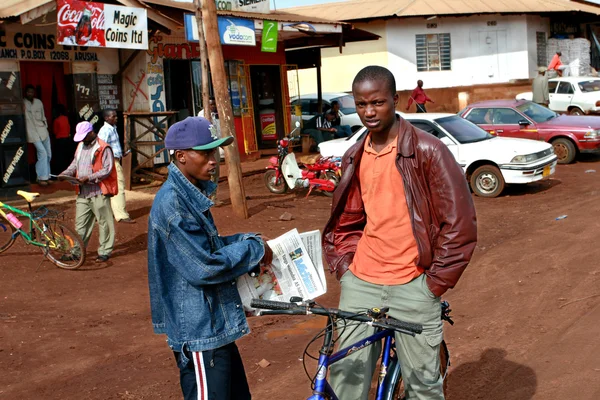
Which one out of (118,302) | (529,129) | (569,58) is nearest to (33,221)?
(118,302)

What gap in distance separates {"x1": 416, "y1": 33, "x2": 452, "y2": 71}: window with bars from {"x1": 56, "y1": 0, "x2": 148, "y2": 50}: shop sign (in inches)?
751

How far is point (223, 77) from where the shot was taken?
12.1 m

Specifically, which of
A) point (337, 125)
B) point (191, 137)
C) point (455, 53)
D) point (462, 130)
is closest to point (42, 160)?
point (462, 130)

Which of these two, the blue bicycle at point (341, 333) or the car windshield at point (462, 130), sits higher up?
the car windshield at point (462, 130)

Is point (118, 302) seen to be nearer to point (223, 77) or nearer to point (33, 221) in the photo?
point (33, 221)

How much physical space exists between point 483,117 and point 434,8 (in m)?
13.8

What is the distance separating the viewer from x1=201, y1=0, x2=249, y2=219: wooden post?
11820 mm

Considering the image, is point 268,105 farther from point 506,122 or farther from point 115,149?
point 115,149

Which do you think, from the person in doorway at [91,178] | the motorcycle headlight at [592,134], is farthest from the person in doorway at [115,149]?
the motorcycle headlight at [592,134]

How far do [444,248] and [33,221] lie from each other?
7.36 metres

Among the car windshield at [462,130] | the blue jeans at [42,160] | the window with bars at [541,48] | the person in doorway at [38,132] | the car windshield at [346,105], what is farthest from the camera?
the window with bars at [541,48]

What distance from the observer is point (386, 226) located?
373 cm

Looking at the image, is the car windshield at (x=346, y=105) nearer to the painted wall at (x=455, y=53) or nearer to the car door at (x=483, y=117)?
the car door at (x=483, y=117)

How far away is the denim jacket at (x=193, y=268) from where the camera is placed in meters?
3.30
